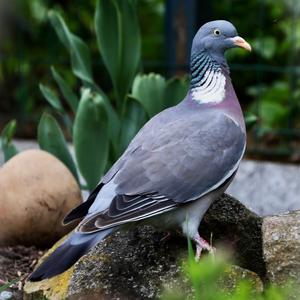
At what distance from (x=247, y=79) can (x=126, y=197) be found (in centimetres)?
402

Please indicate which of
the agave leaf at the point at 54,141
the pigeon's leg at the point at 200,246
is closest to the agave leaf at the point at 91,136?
the agave leaf at the point at 54,141

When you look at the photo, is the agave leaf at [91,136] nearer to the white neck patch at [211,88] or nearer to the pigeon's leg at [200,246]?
the white neck patch at [211,88]

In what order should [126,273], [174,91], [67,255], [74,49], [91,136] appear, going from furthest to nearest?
1. [74,49]
2. [174,91]
3. [91,136]
4. [126,273]
5. [67,255]

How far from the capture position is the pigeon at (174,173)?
3.66 m

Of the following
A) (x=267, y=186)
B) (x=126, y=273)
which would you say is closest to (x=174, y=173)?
(x=126, y=273)

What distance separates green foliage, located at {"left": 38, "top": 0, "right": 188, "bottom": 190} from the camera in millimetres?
4875

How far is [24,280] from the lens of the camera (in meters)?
4.27

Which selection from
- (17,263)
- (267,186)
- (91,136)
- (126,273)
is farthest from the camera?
(267,186)

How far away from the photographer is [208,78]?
4184 millimetres

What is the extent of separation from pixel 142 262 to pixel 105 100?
4.95ft

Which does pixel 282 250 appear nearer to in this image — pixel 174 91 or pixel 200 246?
pixel 200 246

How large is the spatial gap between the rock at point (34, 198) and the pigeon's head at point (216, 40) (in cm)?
97

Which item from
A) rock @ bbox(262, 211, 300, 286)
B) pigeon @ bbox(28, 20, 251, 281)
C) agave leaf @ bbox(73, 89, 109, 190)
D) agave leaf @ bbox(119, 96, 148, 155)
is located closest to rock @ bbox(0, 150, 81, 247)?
agave leaf @ bbox(73, 89, 109, 190)

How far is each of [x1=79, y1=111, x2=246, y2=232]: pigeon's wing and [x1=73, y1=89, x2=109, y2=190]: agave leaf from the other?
77cm
